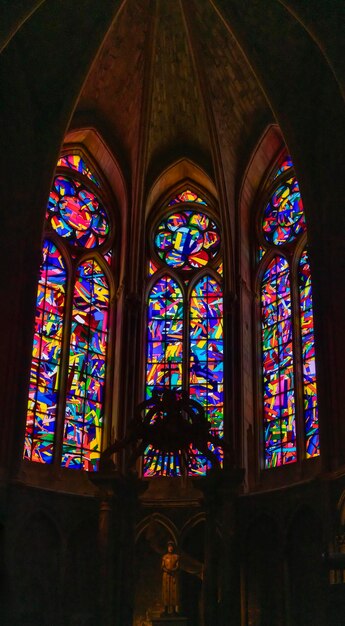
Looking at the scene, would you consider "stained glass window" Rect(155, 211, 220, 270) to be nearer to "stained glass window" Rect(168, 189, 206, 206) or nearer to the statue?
"stained glass window" Rect(168, 189, 206, 206)

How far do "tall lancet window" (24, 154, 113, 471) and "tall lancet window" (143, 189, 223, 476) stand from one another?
1106 millimetres

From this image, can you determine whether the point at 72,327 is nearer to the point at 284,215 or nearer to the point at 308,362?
the point at 308,362

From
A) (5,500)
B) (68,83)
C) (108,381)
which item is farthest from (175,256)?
(5,500)

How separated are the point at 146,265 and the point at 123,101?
375cm

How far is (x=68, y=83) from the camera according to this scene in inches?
655

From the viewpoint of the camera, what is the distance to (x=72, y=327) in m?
17.8

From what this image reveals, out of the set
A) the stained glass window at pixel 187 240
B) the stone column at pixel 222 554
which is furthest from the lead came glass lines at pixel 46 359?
the stone column at pixel 222 554

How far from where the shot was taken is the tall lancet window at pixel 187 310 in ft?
58.3

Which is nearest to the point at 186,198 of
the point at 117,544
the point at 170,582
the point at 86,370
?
the point at 86,370

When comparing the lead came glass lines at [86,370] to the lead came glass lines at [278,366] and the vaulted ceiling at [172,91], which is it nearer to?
the vaulted ceiling at [172,91]

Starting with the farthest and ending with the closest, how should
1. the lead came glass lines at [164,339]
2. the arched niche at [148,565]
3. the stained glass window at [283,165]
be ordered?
the stained glass window at [283,165]
the lead came glass lines at [164,339]
the arched niche at [148,565]

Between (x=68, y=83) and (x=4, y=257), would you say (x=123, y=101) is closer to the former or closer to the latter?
(x=68, y=83)

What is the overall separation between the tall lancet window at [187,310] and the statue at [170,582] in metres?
2.87

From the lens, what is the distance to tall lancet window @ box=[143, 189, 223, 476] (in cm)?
1777
